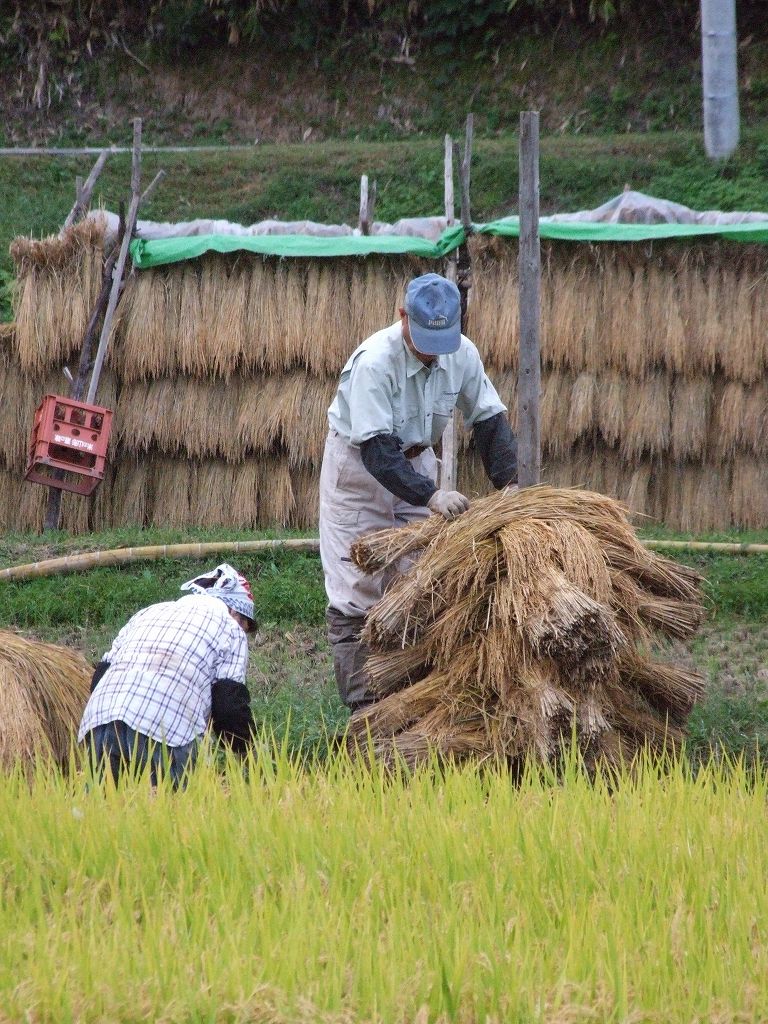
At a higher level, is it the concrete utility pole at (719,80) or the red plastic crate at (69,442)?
the concrete utility pole at (719,80)

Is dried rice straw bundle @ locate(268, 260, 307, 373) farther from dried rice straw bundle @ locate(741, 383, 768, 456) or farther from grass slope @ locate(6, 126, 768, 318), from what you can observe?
grass slope @ locate(6, 126, 768, 318)

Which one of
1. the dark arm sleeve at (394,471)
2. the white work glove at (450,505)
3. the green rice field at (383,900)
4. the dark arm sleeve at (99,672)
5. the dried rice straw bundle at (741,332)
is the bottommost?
the green rice field at (383,900)

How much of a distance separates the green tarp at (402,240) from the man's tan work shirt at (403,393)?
4.08 m

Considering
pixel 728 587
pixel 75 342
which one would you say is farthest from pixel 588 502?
→ pixel 75 342

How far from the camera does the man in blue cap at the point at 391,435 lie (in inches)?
203

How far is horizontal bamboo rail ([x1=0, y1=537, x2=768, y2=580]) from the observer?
28.1 feet

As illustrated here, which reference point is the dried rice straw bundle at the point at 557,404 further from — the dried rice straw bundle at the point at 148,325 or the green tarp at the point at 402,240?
the dried rice straw bundle at the point at 148,325

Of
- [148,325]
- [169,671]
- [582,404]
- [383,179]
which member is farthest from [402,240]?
[169,671]

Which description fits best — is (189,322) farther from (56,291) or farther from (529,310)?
(529,310)

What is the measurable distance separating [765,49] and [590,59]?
1986mm

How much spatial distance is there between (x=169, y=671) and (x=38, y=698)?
29.8 inches

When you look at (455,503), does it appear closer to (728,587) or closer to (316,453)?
(728,587)

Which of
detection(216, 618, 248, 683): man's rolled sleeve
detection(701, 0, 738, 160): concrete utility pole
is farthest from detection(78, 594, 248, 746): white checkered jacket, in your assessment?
detection(701, 0, 738, 160): concrete utility pole

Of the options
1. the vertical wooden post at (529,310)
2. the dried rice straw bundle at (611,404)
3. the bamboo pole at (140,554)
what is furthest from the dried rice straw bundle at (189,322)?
the vertical wooden post at (529,310)
